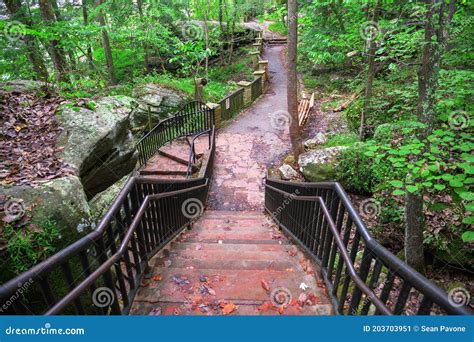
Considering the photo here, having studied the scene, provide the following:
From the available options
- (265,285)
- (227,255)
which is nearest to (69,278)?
(265,285)

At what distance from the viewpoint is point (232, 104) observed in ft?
45.6

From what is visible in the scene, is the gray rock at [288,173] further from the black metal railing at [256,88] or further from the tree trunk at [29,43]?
the black metal railing at [256,88]

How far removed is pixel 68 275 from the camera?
6.09 feet

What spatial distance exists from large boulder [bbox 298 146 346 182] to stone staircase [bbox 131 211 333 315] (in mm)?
3633

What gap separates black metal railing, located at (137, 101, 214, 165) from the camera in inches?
356

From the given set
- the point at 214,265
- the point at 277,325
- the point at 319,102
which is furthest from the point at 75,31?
the point at 319,102

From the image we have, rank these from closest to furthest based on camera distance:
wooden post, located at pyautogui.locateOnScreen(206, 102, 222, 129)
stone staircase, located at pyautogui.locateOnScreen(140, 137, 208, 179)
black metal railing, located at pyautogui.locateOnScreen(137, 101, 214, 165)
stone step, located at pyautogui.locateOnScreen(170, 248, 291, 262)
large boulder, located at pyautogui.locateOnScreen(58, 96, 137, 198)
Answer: large boulder, located at pyautogui.locateOnScreen(58, 96, 137, 198) < stone step, located at pyautogui.locateOnScreen(170, 248, 291, 262) < stone staircase, located at pyautogui.locateOnScreen(140, 137, 208, 179) < black metal railing, located at pyautogui.locateOnScreen(137, 101, 214, 165) < wooden post, located at pyautogui.locateOnScreen(206, 102, 222, 129)

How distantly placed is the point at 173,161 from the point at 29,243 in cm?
724

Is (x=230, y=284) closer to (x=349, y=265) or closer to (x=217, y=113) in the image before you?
(x=349, y=265)

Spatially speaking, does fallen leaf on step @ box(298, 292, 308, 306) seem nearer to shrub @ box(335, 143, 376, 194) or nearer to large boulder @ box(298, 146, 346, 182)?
shrub @ box(335, 143, 376, 194)

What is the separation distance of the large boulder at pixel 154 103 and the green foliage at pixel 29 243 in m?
9.52

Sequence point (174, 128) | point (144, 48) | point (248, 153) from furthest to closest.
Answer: point (144, 48), point (248, 153), point (174, 128)

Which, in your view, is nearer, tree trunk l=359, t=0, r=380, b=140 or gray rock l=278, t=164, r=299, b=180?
tree trunk l=359, t=0, r=380, b=140

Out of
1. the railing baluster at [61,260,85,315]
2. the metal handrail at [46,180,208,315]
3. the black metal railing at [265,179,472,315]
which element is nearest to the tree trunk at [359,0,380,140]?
the black metal railing at [265,179,472,315]
